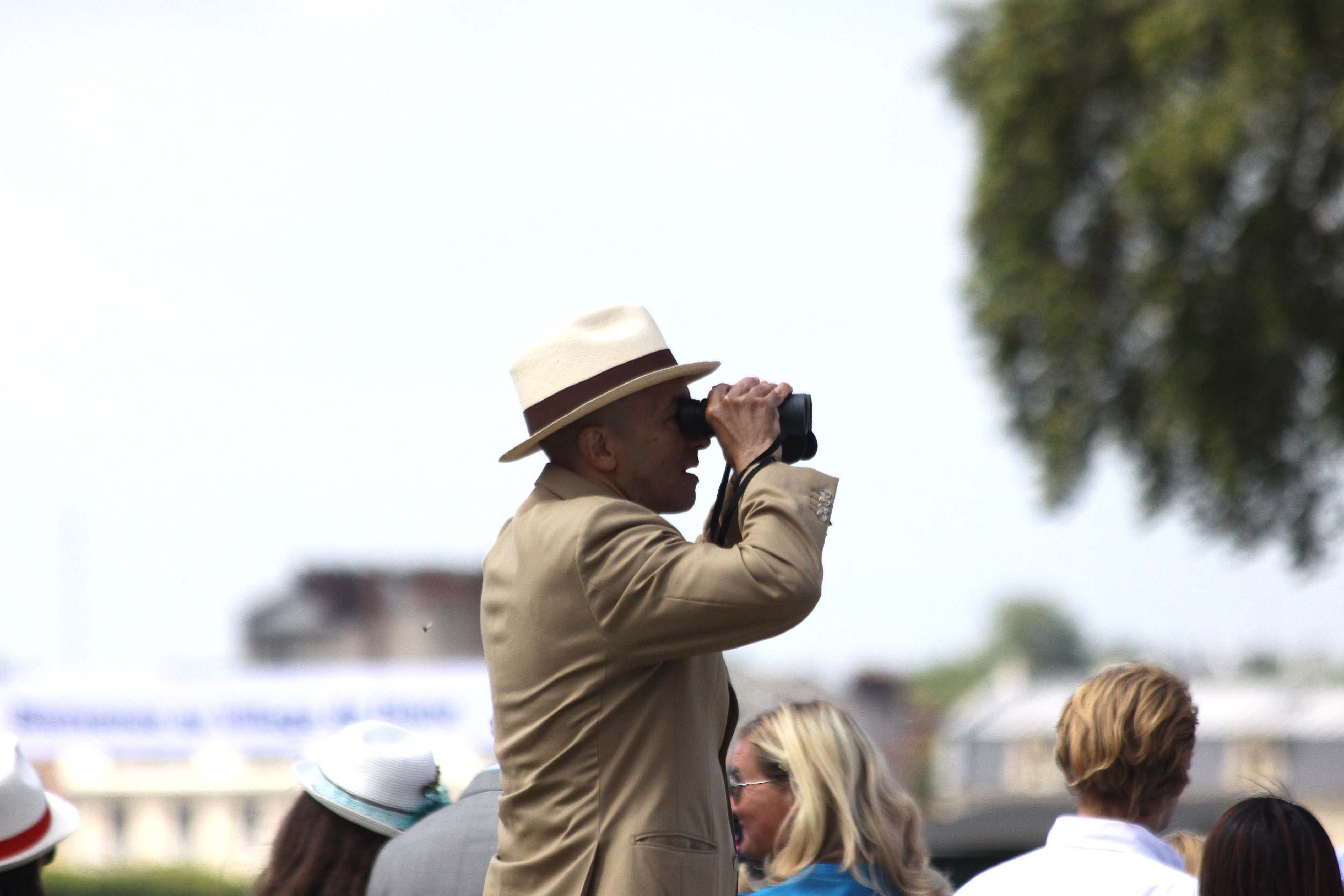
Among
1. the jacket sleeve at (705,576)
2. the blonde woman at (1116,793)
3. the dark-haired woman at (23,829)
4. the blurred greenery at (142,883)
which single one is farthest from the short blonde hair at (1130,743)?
the blurred greenery at (142,883)

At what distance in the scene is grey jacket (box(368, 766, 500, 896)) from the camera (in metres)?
3.17

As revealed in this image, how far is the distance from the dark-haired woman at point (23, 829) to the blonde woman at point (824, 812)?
144 centimetres

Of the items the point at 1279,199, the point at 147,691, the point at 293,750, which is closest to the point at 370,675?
the point at 293,750

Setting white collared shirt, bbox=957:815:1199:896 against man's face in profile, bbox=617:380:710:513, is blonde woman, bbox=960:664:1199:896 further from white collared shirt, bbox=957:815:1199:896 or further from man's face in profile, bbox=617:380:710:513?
man's face in profile, bbox=617:380:710:513

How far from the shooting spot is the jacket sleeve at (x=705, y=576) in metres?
2.32

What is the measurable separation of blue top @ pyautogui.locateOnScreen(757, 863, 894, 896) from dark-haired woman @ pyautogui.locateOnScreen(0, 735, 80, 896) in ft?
4.73

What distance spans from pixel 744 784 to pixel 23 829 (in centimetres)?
154

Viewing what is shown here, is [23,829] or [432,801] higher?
[23,829]

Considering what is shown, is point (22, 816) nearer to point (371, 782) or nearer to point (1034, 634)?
point (371, 782)

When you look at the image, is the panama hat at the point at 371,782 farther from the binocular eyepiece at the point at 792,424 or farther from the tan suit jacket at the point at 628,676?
the binocular eyepiece at the point at 792,424

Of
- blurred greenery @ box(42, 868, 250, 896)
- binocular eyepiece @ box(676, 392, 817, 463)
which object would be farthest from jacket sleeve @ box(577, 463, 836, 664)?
blurred greenery @ box(42, 868, 250, 896)

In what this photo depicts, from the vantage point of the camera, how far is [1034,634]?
13188 centimetres

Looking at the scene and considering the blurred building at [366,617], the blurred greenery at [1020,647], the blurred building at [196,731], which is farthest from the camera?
the blurred greenery at [1020,647]

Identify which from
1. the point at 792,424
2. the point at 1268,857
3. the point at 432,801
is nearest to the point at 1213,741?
the point at 432,801
